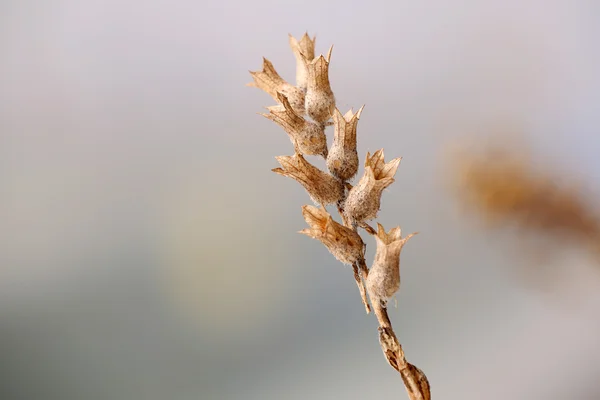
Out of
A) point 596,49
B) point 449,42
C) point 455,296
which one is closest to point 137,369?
point 455,296

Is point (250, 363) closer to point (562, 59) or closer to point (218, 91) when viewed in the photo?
point (218, 91)

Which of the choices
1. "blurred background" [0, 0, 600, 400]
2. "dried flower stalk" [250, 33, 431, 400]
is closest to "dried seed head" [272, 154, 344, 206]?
"dried flower stalk" [250, 33, 431, 400]

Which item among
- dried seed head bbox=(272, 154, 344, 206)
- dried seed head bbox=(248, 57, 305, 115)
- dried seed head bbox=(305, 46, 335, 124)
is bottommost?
dried seed head bbox=(272, 154, 344, 206)

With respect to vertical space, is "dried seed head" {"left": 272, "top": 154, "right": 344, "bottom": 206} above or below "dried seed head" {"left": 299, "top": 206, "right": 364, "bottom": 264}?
above

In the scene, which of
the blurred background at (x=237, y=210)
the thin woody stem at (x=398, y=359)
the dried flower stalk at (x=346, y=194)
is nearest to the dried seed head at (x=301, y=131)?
the dried flower stalk at (x=346, y=194)

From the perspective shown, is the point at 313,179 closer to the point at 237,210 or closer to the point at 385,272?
the point at 385,272

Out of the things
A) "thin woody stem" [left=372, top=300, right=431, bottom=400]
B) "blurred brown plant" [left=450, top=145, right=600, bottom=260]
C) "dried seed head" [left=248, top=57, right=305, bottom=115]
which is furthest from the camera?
"blurred brown plant" [left=450, top=145, right=600, bottom=260]

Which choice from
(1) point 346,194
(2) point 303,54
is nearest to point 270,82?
(2) point 303,54

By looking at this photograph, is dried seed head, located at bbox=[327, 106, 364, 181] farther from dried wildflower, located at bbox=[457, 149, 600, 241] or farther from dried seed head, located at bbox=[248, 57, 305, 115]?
dried wildflower, located at bbox=[457, 149, 600, 241]
